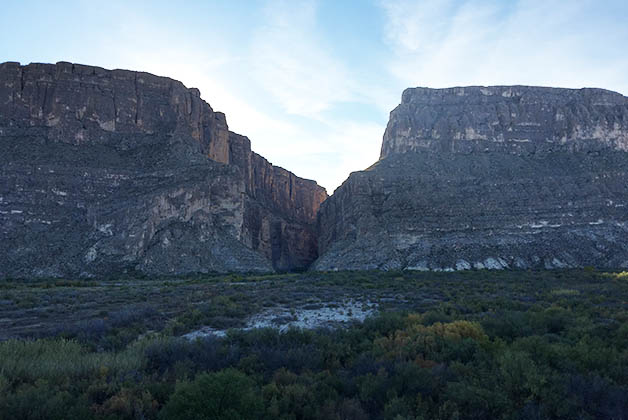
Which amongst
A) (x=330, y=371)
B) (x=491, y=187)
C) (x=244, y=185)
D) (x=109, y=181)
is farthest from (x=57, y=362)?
(x=491, y=187)

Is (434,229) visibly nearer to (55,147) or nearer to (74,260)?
(74,260)

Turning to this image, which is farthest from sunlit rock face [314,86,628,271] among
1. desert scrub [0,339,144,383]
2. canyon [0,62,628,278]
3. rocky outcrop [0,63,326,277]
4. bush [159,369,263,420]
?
bush [159,369,263,420]

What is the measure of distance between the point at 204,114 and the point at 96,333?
248 ft

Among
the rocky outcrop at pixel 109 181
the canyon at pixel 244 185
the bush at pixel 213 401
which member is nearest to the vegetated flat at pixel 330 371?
the bush at pixel 213 401

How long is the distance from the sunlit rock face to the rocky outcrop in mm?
19412

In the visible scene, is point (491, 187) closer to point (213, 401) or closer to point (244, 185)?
point (244, 185)

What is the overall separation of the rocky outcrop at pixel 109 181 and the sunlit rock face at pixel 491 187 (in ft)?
63.7

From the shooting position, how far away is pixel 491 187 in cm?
6706

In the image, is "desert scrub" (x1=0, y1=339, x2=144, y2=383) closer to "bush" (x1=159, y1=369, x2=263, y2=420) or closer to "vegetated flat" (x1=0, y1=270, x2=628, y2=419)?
"vegetated flat" (x1=0, y1=270, x2=628, y2=419)

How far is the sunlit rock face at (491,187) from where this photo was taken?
56.4 metres

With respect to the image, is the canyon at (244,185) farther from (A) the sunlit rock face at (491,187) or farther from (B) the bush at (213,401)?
(B) the bush at (213,401)

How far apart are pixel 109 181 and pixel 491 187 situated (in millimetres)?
55192

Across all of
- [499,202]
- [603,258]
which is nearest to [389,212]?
[499,202]

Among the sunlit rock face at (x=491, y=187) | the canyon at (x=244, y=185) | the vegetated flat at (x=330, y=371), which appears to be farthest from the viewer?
the sunlit rock face at (x=491, y=187)
